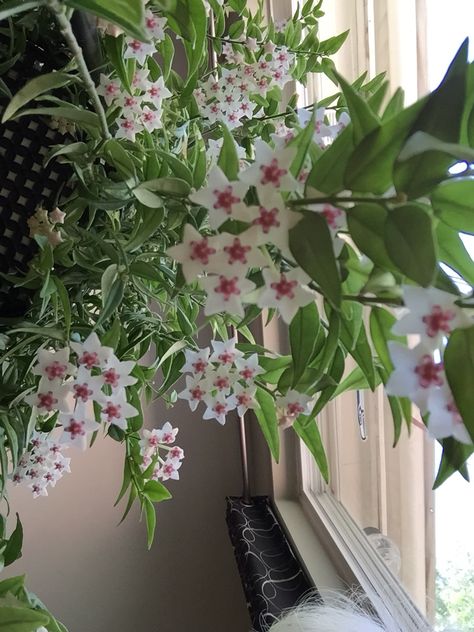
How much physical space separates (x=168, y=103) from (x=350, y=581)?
0.93 m

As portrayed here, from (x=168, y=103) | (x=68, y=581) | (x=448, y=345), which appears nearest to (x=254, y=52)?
(x=168, y=103)

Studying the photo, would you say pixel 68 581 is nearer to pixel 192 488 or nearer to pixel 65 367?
pixel 192 488

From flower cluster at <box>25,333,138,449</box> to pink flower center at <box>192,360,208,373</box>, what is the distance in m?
0.09

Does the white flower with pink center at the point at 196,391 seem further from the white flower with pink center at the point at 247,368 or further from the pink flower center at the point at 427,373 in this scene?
the pink flower center at the point at 427,373

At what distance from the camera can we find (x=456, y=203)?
0.34m

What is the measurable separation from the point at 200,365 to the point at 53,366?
0.44 ft

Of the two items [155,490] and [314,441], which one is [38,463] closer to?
[155,490]

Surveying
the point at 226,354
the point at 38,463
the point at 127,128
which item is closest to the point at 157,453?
the point at 38,463

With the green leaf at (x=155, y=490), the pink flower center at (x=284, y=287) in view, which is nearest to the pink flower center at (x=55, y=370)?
the pink flower center at (x=284, y=287)

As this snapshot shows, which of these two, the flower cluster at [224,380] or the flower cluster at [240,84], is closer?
the flower cluster at [224,380]

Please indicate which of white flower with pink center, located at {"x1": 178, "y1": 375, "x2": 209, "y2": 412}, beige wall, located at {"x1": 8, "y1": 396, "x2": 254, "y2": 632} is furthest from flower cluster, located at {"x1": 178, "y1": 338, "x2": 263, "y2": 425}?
beige wall, located at {"x1": 8, "y1": 396, "x2": 254, "y2": 632}

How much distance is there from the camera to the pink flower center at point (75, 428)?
50cm

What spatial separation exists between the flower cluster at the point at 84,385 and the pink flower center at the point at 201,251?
5.0 inches

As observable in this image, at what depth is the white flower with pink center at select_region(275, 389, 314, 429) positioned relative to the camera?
49cm
